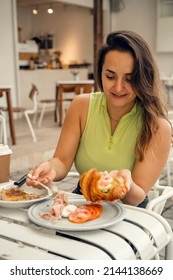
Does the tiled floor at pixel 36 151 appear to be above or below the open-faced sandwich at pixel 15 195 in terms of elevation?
below

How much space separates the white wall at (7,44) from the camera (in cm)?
725

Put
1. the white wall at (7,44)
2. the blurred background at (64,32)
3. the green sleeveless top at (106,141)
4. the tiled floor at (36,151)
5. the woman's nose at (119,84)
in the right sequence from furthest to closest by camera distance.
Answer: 1. the blurred background at (64,32)
2. the white wall at (7,44)
3. the tiled floor at (36,151)
4. the green sleeveless top at (106,141)
5. the woman's nose at (119,84)

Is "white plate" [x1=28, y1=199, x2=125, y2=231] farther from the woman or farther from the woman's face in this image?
the woman's face

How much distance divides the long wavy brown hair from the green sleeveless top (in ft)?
0.16

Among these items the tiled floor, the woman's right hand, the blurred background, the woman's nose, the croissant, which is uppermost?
the blurred background

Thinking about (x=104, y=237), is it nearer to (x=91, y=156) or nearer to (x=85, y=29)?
(x=91, y=156)

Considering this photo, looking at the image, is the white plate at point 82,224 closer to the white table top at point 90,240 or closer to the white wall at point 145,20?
the white table top at point 90,240

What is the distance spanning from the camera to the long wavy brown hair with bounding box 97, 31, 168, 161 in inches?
47.7

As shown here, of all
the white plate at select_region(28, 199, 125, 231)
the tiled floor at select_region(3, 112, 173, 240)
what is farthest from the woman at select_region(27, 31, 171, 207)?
the tiled floor at select_region(3, 112, 173, 240)

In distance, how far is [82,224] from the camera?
0.90m

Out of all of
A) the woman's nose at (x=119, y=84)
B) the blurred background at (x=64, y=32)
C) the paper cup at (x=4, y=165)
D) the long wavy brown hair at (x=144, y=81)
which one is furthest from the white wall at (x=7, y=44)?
the woman's nose at (x=119, y=84)
